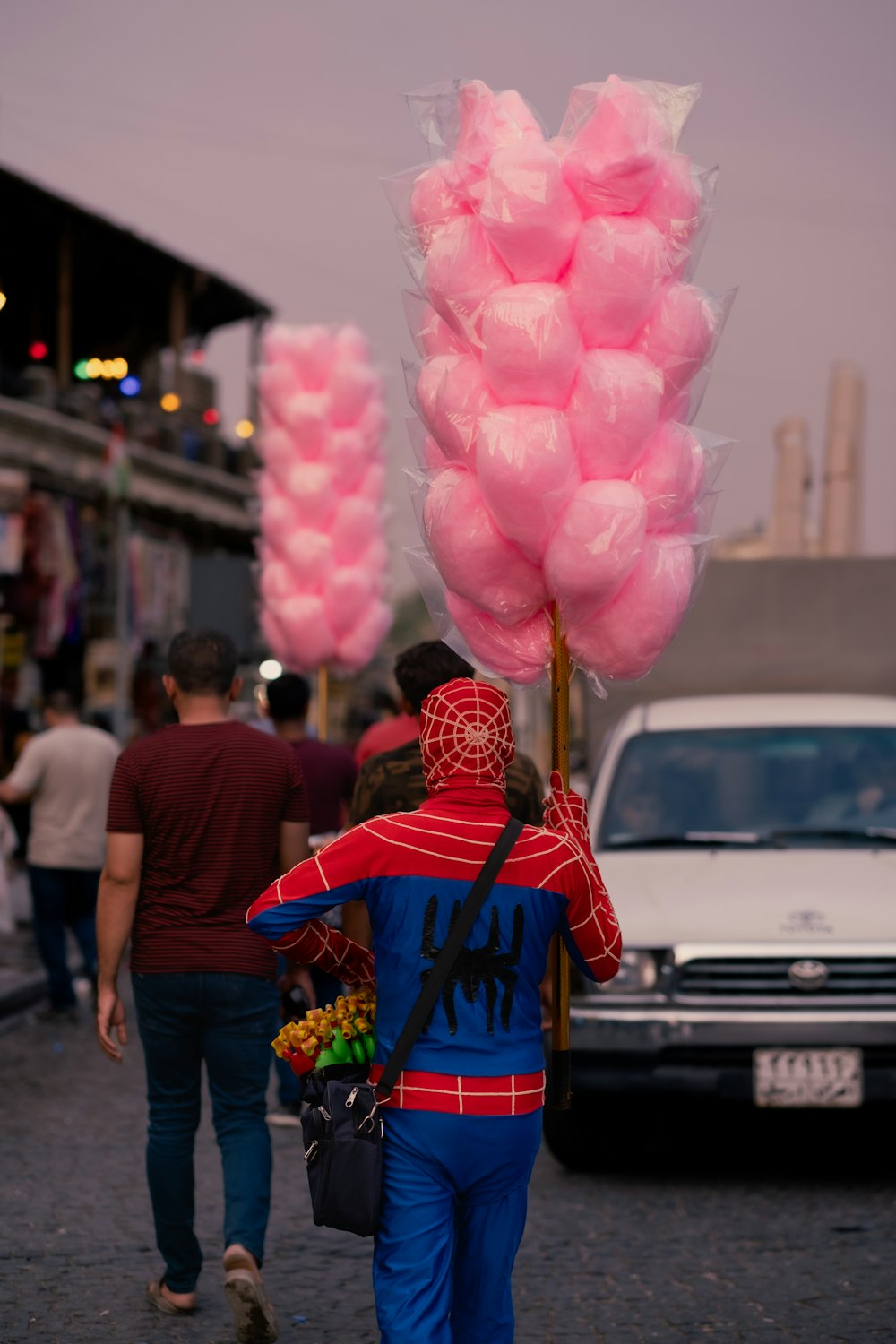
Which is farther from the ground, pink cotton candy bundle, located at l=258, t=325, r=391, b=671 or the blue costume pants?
pink cotton candy bundle, located at l=258, t=325, r=391, b=671

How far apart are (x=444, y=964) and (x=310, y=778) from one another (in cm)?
541

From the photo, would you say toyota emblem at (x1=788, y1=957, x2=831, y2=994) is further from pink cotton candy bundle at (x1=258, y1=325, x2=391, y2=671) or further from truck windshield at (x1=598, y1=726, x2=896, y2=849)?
pink cotton candy bundle at (x1=258, y1=325, x2=391, y2=671)

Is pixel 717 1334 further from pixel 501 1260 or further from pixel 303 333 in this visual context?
pixel 303 333

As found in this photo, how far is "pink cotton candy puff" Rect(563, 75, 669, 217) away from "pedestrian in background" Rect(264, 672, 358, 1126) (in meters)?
4.45

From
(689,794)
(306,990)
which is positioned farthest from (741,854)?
(306,990)

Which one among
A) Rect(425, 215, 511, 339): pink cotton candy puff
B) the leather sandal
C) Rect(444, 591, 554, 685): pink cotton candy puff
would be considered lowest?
the leather sandal

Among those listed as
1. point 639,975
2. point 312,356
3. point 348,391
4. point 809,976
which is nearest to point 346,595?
point 348,391

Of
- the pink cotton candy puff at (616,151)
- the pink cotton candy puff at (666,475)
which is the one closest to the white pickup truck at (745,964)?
the pink cotton candy puff at (666,475)

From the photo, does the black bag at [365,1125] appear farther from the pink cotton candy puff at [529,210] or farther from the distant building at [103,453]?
the distant building at [103,453]

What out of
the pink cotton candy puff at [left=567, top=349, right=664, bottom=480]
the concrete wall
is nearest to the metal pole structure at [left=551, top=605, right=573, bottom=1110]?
the pink cotton candy puff at [left=567, top=349, right=664, bottom=480]

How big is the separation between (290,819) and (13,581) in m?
20.4

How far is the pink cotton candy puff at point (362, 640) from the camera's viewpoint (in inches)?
495

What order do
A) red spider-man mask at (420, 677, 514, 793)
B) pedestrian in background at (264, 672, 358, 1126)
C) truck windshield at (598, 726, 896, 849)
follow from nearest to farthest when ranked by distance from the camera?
red spider-man mask at (420, 677, 514, 793) < truck windshield at (598, 726, 896, 849) < pedestrian in background at (264, 672, 358, 1126)

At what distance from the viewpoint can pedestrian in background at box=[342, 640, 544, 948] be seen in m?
5.97
